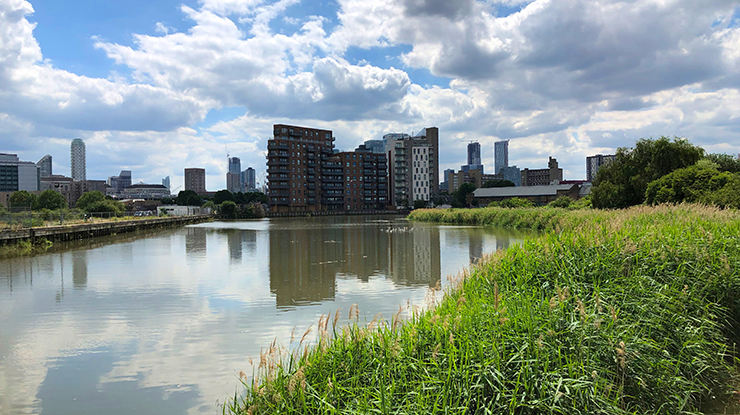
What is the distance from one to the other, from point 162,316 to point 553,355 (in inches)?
360

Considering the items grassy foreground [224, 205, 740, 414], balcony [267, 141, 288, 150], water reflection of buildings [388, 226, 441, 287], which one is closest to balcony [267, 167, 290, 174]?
balcony [267, 141, 288, 150]

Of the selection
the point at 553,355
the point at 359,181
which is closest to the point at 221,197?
the point at 359,181

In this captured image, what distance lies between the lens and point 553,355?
4.96 m

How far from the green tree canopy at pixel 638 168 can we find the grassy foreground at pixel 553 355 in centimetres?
3285

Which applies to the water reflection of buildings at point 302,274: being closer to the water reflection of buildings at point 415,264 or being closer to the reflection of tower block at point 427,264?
the water reflection of buildings at point 415,264

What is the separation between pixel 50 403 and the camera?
20.3 feet

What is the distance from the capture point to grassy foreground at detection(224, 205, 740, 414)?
448 cm

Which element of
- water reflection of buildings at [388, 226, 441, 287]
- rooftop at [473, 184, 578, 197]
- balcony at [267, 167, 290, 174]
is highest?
balcony at [267, 167, 290, 174]

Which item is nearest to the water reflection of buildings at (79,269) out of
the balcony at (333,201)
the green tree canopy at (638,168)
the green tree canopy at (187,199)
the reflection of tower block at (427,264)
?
the reflection of tower block at (427,264)

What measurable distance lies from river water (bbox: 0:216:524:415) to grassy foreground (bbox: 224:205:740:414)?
168cm

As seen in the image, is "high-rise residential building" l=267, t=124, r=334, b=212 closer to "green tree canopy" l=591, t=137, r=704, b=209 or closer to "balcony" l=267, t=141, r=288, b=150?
"balcony" l=267, t=141, r=288, b=150

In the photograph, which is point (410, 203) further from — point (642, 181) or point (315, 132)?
point (642, 181)

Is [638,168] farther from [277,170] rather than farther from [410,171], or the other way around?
[410,171]

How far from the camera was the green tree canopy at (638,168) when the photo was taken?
118 ft
